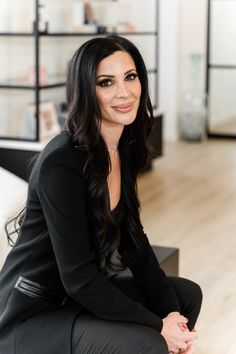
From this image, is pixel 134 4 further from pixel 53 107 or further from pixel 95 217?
pixel 95 217

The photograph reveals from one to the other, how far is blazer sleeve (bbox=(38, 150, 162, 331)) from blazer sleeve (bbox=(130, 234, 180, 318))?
25 cm

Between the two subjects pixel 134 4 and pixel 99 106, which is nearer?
pixel 99 106

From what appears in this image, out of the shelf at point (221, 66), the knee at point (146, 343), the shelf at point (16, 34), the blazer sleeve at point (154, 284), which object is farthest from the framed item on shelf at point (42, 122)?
the shelf at point (221, 66)

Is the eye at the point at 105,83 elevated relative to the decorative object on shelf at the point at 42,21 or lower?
lower

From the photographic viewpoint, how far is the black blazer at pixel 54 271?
168 centimetres

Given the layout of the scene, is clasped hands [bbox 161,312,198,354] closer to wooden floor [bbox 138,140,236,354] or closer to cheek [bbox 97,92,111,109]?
cheek [bbox 97,92,111,109]

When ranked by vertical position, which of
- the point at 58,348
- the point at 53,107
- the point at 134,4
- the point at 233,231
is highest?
the point at 134,4

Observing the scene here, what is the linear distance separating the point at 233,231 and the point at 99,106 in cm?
257

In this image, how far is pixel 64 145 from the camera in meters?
1.73

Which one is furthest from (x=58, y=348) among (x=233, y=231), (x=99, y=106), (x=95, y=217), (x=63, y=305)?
(x=233, y=231)

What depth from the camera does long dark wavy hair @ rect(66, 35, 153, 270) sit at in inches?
68.7

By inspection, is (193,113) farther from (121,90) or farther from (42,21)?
(121,90)

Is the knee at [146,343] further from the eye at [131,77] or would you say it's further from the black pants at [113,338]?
the eye at [131,77]

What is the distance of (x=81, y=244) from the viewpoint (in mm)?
1706
